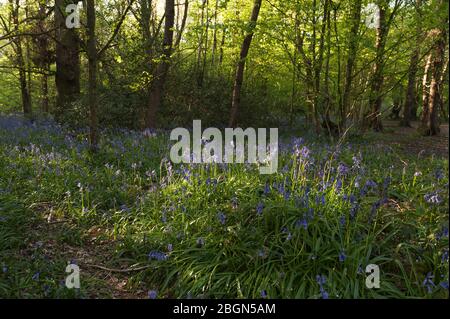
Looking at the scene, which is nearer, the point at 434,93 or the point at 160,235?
the point at 160,235

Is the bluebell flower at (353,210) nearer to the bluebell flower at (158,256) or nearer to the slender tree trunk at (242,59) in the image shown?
the bluebell flower at (158,256)

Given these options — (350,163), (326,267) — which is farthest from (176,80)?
(326,267)

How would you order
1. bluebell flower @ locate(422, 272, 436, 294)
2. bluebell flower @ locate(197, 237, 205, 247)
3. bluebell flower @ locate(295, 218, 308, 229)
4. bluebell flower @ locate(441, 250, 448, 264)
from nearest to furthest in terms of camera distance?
bluebell flower @ locate(422, 272, 436, 294), bluebell flower @ locate(441, 250, 448, 264), bluebell flower @ locate(295, 218, 308, 229), bluebell flower @ locate(197, 237, 205, 247)

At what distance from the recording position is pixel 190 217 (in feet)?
14.9

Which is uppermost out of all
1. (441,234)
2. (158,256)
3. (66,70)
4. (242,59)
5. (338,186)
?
(242,59)

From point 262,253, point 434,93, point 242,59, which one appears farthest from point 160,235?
point 434,93

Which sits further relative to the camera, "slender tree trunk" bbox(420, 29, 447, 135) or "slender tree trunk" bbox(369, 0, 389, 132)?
"slender tree trunk" bbox(420, 29, 447, 135)

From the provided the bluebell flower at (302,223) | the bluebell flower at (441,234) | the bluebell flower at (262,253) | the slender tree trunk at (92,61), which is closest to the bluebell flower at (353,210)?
the bluebell flower at (302,223)

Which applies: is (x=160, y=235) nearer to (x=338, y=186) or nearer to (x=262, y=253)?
(x=262, y=253)

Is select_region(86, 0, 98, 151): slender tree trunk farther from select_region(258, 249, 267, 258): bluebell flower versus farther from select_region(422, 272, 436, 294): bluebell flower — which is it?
select_region(422, 272, 436, 294): bluebell flower

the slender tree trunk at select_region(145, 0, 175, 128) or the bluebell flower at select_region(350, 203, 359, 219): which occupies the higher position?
the slender tree trunk at select_region(145, 0, 175, 128)

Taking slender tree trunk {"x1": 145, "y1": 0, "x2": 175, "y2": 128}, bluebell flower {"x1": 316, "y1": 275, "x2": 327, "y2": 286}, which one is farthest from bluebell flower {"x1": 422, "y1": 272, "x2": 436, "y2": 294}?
slender tree trunk {"x1": 145, "y1": 0, "x2": 175, "y2": 128}
